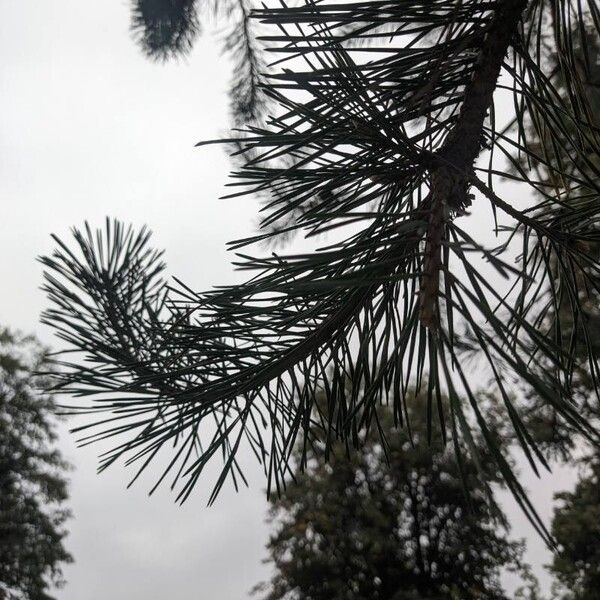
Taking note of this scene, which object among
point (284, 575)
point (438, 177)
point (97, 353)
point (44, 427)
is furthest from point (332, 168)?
point (44, 427)

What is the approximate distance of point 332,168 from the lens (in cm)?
72

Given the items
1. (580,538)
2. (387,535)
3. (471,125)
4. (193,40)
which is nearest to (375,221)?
(471,125)

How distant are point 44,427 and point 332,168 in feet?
49.4

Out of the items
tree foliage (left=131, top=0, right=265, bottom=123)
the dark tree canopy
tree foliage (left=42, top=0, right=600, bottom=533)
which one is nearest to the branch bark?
tree foliage (left=42, top=0, right=600, bottom=533)

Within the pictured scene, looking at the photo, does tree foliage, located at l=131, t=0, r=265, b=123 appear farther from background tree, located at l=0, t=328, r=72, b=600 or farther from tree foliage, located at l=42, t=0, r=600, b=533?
background tree, located at l=0, t=328, r=72, b=600

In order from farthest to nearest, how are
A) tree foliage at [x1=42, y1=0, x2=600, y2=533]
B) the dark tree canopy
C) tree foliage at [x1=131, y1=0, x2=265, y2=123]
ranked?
1. the dark tree canopy
2. tree foliage at [x1=131, y1=0, x2=265, y2=123]
3. tree foliage at [x1=42, y1=0, x2=600, y2=533]

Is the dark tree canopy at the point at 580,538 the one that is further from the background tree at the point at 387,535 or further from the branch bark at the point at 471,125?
the branch bark at the point at 471,125

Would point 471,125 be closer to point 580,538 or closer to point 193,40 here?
point 193,40

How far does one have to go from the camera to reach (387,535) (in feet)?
37.1

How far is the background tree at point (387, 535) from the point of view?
35.6 feet

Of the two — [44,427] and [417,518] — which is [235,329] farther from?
[44,427]

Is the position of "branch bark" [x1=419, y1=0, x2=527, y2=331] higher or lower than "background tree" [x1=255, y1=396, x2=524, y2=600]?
lower

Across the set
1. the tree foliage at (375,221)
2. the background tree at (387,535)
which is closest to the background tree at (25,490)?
the background tree at (387,535)

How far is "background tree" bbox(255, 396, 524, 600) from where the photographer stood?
35.6ft
